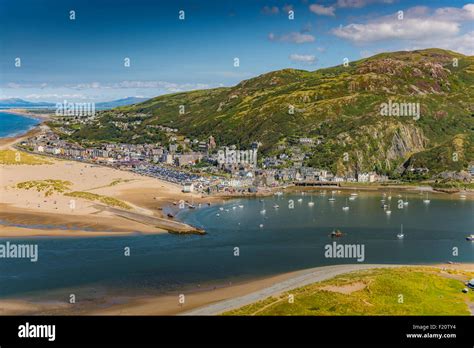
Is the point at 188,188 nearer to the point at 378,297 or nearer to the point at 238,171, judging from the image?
the point at 238,171

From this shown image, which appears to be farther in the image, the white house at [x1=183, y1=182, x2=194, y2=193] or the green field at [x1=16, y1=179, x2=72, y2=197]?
the white house at [x1=183, y1=182, x2=194, y2=193]

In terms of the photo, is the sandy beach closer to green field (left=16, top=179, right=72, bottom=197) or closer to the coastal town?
green field (left=16, top=179, right=72, bottom=197)

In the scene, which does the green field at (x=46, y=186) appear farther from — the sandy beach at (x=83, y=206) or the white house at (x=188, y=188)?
the white house at (x=188, y=188)

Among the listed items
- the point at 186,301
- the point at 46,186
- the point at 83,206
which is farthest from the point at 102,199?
the point at 186,301

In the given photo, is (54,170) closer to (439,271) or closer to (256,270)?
(256,270)

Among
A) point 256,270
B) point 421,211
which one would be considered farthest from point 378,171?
point 256,270

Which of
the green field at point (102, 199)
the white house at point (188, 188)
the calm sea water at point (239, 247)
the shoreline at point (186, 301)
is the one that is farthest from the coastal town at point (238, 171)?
the shoreline at point (186, 301)

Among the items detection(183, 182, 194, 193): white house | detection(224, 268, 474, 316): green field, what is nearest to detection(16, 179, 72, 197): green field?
detection(183, 182, 194, 193): white house
